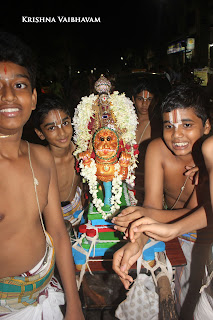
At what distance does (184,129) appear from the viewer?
252 cm

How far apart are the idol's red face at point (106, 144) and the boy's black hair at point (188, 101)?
2.21 ft

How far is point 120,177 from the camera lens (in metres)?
2.70

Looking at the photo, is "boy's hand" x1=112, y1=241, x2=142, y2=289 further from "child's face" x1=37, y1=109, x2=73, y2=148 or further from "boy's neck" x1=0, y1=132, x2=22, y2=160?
"child's face" x1=37, y1=109, x2=73, y2=148

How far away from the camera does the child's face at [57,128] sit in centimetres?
319

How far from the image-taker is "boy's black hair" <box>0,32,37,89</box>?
1.65 meters

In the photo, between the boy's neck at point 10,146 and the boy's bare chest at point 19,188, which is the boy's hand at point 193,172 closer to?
the boy's bare chest at point 19,188

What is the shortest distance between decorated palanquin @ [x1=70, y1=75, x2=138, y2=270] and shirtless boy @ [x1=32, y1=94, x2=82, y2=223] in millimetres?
341

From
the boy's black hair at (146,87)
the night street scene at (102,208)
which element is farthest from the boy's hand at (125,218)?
the boy's black hair at (146,87)

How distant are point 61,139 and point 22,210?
5.42 ft

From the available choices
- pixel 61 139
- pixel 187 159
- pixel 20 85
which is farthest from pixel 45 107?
pixel 187 159

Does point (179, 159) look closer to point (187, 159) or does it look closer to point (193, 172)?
point (187, 159)

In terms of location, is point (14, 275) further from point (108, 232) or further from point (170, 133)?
point (170, 133)

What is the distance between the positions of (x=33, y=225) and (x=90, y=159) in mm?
1090

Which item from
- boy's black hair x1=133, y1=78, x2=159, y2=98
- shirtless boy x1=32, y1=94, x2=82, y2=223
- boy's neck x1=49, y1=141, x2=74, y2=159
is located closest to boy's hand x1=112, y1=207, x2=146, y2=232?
shirtless boy x1=32, y1=94, x2=82, y2=223
